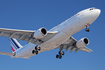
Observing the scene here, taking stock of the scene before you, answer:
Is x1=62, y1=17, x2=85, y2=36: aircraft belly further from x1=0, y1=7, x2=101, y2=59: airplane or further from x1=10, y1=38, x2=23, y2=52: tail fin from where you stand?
x1=10, y1=38, x2=23, y2=52: tail fin

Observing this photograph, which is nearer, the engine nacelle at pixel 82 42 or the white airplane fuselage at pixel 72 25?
the white airplane fuselage at pixel 72 25

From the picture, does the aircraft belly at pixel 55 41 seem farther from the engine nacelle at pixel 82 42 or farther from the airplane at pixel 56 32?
the engine nacelle at pixel 82 42

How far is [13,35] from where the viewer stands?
964 inches

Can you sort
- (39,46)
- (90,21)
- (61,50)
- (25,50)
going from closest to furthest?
(90,21) → (39,46) → (25,50) → (61,50)

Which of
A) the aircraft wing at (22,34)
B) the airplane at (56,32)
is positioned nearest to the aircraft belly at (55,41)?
the airplane at (56,32)

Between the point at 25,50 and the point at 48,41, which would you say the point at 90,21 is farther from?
the point at 25,50

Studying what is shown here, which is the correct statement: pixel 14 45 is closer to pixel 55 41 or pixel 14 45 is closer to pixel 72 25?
pixel 55 41

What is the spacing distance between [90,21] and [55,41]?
6094 mm

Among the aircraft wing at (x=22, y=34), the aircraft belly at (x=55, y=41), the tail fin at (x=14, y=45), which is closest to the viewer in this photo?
the aircraft wing at (x=22, y=34)

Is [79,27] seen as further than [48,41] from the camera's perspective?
No

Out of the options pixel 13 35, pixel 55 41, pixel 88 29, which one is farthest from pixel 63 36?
pixel 13 35

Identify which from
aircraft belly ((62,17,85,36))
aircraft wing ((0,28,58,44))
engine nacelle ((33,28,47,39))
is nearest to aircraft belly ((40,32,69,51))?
aircraft wing ((0,28,58,44))

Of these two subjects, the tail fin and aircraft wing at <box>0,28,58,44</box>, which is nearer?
aircraft wing at <box>0,28,58,44</box>

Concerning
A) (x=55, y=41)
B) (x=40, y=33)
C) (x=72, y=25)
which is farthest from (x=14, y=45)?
(x=72, y=25)
